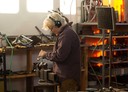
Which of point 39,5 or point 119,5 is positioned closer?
point 39,5

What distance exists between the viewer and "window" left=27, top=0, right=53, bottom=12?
5.45 meters

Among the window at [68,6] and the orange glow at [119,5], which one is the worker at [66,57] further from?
the orange glow at [119,5]

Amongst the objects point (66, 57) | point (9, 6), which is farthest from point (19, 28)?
point (66, 57)

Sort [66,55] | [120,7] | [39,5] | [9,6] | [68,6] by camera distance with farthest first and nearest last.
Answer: [120,7]
[68,6]
[39,5]
[9,6]
[66,55]

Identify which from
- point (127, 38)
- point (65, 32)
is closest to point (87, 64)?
point (127, 38)

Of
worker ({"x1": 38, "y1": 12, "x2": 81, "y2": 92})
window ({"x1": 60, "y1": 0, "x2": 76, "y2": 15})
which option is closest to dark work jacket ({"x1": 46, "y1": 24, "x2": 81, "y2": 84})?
worker ({"x1": 38, "y1": 12, "x2": 81, "y2": 92})

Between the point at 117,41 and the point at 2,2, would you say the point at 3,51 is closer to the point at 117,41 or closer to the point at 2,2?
the point at 2,2

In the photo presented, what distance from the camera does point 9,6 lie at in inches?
206

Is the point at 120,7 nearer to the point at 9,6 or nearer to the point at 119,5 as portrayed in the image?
the point at 119,5

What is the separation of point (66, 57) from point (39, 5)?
2416mm

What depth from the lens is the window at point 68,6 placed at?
5.77 metres

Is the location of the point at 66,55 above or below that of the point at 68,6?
below

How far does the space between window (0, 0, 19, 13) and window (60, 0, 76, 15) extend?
36.5 inches

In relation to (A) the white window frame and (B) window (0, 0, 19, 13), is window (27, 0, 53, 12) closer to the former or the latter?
(A) the white window frame
